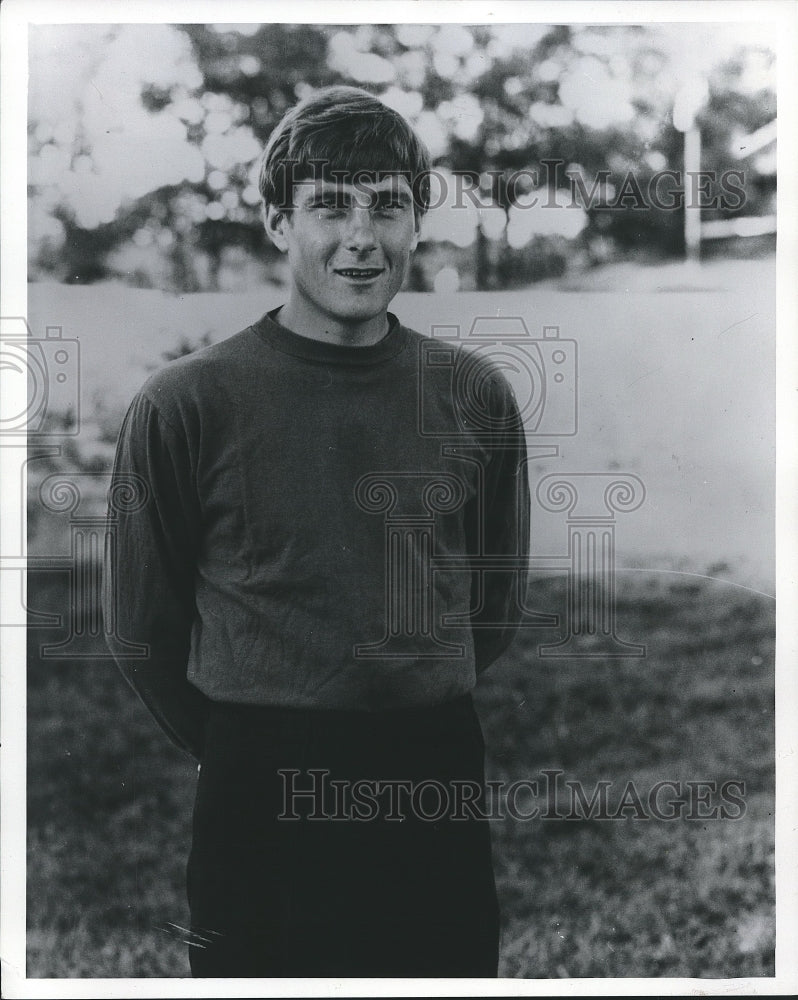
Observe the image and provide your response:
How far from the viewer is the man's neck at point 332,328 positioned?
2213mm

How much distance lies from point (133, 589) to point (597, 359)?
1.06m

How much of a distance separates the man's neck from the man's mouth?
8cm

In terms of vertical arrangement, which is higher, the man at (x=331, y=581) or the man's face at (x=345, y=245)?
the man's face at (x=345, y=245)

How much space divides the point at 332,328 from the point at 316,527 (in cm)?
41

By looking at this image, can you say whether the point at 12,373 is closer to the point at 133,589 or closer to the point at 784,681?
the point at 133,589

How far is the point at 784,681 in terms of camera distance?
2299 mm

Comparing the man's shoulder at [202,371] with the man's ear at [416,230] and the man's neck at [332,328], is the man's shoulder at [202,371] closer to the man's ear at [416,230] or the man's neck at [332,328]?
the man's neck at [332,328]

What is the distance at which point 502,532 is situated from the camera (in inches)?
88.7

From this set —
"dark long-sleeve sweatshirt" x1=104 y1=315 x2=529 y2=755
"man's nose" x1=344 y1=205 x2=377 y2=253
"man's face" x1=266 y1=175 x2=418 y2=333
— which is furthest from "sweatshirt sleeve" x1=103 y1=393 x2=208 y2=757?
"man's nose" x1=344 y1=205 x2=377 y2=253

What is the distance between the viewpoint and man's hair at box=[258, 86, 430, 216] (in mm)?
2207

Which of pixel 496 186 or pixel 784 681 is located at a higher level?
pixel 496 186

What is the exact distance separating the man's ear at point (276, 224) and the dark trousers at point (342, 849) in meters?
0.95

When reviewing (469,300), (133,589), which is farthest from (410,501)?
(133,589)

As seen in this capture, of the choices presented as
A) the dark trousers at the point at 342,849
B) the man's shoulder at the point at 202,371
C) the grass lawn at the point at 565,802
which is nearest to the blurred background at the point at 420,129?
the man's shoulder at the point at 202,371
